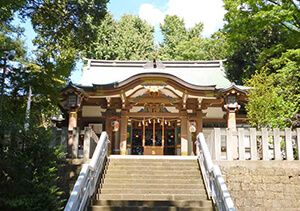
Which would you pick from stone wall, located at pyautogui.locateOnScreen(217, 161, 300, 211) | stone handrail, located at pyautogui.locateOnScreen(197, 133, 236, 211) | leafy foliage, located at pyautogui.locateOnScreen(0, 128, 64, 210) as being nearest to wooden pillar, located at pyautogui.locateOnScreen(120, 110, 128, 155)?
stone handrail, located at pyautogui.locateOnScreen(197, 133, 236, 211)

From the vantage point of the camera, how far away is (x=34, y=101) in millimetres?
15117

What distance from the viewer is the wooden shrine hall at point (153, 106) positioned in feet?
45.5

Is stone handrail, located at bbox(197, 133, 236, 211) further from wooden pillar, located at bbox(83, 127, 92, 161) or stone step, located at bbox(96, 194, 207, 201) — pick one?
wooden pillar, located at bbox(83, 127, 92, 161)

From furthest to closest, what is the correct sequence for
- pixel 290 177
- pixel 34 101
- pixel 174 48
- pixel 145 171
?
pixel 174 48
pixel 34 101
pixel 145 171
pixel 290 177

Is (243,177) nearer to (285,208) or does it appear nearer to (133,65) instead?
(285,208)

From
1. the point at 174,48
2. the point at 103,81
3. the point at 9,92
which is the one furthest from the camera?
the point at 174,48

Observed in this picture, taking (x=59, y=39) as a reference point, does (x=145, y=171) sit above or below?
below

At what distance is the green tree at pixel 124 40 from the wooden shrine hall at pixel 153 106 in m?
14.0

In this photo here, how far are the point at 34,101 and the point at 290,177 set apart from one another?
434 inches

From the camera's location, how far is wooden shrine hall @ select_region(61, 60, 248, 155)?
1388cm

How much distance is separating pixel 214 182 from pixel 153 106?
27.6 feet

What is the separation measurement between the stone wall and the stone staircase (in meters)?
0.88

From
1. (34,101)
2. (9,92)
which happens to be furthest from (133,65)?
(9,92)

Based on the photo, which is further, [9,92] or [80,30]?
[9,92]
